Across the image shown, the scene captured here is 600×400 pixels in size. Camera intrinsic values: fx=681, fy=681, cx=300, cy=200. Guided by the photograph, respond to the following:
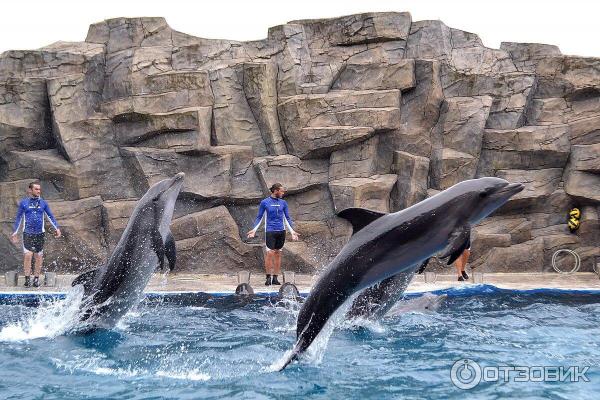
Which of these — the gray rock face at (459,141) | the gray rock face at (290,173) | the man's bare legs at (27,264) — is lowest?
the man's bare legs at (27,264)

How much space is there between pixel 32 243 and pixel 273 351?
5.47 metres

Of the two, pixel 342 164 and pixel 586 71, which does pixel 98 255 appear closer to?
pixel 342 164

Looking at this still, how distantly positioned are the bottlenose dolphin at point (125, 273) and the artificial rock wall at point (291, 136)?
4.90 m

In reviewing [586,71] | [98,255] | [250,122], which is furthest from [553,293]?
[98,255]

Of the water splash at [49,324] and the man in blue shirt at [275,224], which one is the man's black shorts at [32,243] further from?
the man in blue shirt at [275,224]

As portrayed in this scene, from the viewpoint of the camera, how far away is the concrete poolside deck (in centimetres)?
997

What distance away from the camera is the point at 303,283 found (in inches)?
419

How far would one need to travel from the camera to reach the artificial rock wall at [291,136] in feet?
40.9

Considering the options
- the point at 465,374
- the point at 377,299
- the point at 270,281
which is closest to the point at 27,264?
the point at 270,281

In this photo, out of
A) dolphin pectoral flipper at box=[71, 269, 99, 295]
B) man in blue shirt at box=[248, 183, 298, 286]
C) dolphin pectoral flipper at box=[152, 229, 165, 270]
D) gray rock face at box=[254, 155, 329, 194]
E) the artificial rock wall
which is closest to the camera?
dolphin pectoral flipper at box=[152, 229, 165, 270]

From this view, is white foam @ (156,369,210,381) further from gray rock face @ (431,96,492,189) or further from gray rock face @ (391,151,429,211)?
gray rock face @ (431,96,492,189)

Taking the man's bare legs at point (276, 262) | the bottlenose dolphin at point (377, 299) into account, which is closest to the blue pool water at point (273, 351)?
the bottlenose dolphin at point (377, 299)

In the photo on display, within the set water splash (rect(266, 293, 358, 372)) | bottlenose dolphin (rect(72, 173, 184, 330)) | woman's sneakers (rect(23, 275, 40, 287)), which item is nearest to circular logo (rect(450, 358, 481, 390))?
water splash (rect(266, 293, 358, 372))

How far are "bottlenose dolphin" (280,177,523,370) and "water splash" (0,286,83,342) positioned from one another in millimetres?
2675
